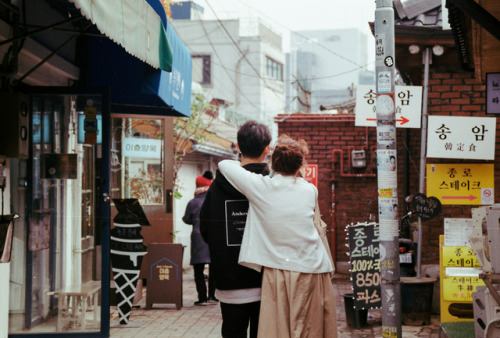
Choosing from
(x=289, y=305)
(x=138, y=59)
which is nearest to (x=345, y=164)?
(x=138, y=59)

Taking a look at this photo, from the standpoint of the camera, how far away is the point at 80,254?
23.5 feet

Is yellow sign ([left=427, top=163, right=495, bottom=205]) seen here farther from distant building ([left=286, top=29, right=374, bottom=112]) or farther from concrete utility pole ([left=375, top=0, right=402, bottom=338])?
distant building ([left=286, top=29, right=374, bottom=112])

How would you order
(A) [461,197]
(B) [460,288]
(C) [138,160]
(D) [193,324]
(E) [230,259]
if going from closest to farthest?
(E) [230,259] < (B) [460,288] < (D) [193,324] < (A) [461,197] < (C) [138,160]

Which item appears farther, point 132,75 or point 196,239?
point 196,239

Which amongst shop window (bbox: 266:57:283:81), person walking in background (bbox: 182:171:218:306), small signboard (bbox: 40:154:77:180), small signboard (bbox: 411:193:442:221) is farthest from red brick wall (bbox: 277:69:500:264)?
shop window (bbox: 266:57:283:81)

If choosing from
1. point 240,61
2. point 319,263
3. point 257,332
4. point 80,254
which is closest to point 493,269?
point 319,263

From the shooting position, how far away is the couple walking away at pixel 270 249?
12.5 feet

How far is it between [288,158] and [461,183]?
5.19 metres

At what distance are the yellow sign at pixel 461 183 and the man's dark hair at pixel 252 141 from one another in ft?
16.3

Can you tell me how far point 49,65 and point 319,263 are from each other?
4.48 meters

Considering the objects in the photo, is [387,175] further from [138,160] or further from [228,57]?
[228,57]

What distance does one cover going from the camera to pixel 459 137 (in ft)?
26.8

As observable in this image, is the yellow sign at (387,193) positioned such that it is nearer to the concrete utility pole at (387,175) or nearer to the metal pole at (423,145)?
the concrete utility pole at (387,175)

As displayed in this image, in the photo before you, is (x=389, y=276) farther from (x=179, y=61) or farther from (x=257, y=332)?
(x=179, y=61)
